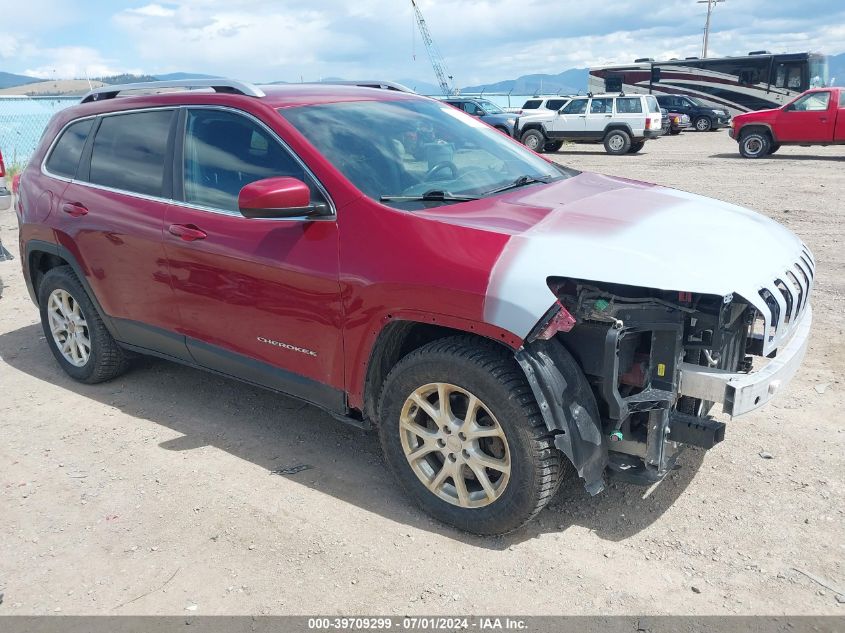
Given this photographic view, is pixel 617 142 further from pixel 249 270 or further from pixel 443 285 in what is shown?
pixel 443 285

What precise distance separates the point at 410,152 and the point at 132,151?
1.82m

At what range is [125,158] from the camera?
4.38 metres

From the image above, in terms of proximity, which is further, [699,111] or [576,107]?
[699,111]

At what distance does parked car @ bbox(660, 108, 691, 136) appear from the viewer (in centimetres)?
2836

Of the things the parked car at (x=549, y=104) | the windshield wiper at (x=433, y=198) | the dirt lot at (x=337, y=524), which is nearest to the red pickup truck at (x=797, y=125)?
the parked car at (x=549, y=104)

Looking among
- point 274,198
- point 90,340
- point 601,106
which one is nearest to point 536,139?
point 601,106

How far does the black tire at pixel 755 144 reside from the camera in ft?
61.2

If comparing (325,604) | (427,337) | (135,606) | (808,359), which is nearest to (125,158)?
(427,337)

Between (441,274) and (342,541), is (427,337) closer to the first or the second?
(441,274)

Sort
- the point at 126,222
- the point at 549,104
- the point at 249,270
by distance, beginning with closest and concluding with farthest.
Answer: the point at 249,270
the point at 126,222
the point at 549,104

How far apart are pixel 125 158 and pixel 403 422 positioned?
254cm

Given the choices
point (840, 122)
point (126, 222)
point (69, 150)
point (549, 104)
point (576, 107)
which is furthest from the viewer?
point (549, 104)

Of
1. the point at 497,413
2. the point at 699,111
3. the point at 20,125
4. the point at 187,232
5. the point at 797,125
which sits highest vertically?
the point at 20,125

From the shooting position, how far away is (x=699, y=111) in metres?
30.1
